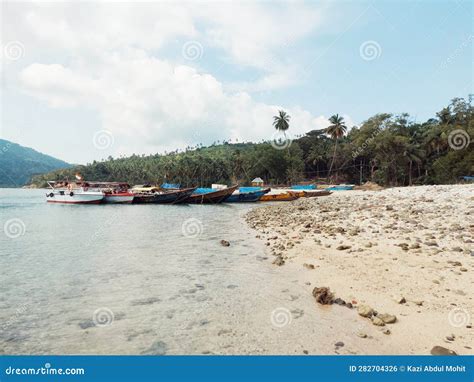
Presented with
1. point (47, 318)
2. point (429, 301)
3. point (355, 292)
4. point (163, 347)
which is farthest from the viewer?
point (355, 292)

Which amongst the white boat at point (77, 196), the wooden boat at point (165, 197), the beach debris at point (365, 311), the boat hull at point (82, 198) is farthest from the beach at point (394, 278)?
the white boat at point (77, 196)

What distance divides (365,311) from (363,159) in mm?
76560

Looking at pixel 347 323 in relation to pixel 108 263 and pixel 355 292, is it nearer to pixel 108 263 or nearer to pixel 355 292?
pixel 355 292

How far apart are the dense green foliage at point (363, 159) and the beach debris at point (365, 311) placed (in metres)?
47.4

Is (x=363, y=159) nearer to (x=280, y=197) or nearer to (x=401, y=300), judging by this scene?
(x=280, y=197)

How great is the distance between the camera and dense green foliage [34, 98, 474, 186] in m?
52.1

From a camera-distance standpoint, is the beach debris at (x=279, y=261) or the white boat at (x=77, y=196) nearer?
the beach debris at (x=279, y=261)

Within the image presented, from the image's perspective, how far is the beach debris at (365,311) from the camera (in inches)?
208

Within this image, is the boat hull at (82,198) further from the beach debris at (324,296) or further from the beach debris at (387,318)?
the beach debris at (387,318)

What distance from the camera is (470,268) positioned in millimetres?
6758

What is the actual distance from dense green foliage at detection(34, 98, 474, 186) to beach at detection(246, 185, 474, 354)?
136 feet

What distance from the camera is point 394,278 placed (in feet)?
22.1

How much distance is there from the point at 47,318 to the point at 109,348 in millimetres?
2084

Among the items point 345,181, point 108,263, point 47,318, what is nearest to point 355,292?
point 47,318
